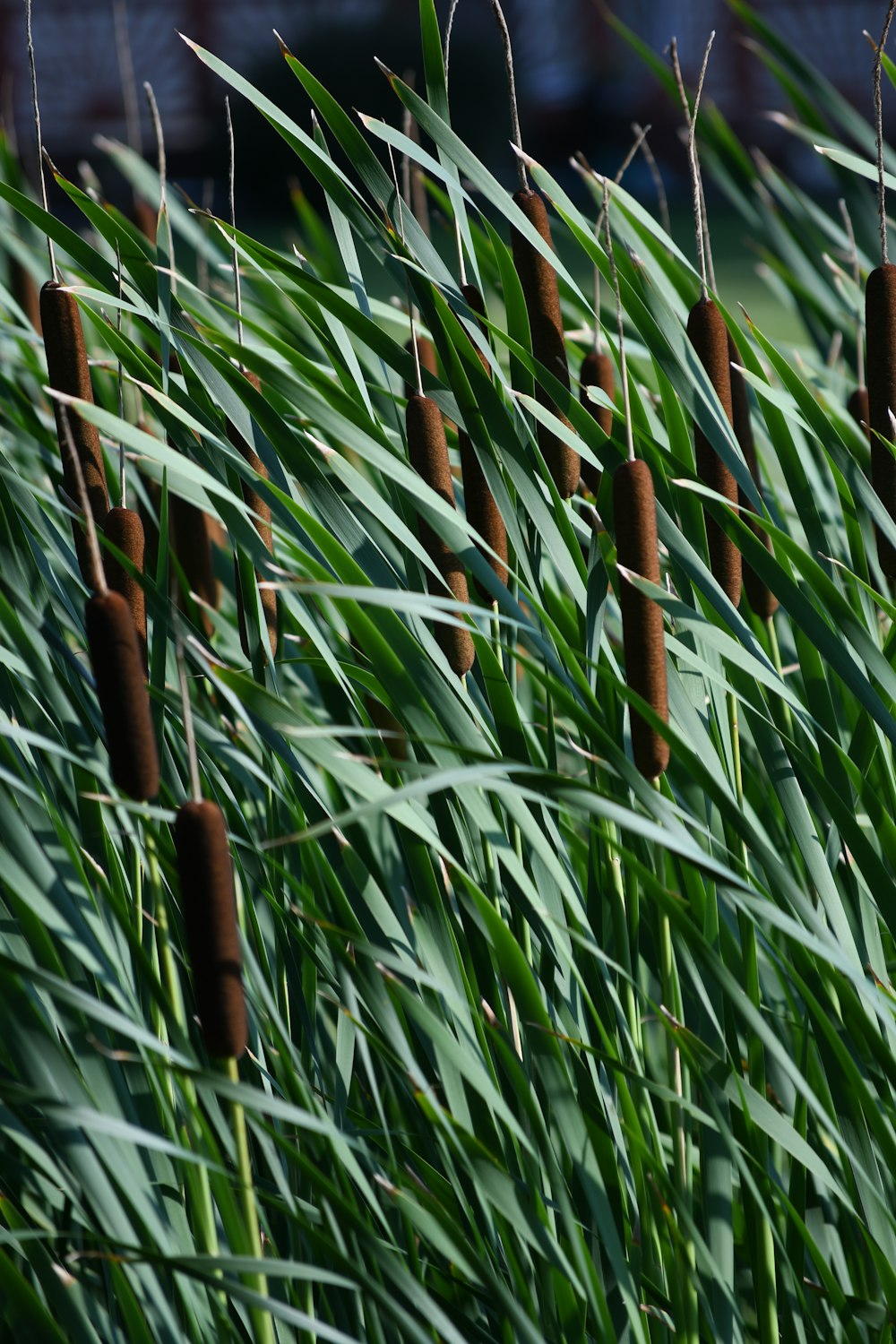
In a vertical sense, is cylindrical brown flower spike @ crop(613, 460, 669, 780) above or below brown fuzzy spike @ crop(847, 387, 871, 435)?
above

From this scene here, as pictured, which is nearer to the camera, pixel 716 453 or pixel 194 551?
pixel 716 453

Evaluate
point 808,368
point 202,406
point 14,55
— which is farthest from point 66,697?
point 14,55

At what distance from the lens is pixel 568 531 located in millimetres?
1004

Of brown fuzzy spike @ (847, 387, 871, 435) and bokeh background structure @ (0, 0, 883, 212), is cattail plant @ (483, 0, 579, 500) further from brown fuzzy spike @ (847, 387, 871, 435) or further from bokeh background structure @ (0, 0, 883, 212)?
bokeh background structure @ (0, 0, 883, 212)

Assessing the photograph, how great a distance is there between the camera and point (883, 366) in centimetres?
103

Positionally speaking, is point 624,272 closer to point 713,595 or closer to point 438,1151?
point 713,595

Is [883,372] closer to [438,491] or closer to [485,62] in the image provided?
[438,491]

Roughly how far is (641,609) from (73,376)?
1.44 feet

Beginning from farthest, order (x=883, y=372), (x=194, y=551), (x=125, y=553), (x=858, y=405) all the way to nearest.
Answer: (x=858, y=405) → (x=194, y=551) → (x=883, y=372) → (x=125, y=553)

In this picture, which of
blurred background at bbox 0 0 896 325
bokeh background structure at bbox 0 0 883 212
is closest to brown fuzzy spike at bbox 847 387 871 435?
blurred background at bbox 0 0 896 325

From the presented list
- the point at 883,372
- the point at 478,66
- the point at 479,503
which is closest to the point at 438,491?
the point at 479,503

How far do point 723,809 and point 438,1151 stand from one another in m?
0.41

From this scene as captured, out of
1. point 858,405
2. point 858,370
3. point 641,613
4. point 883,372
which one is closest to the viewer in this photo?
point 641,613

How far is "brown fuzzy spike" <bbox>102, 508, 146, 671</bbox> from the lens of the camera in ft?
2.98
